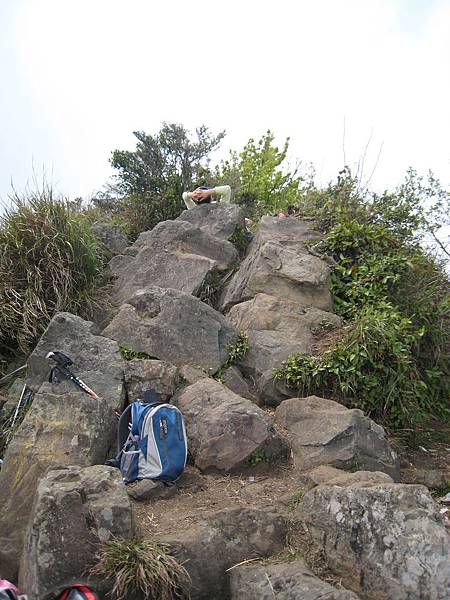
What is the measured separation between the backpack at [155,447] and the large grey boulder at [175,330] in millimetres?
1367

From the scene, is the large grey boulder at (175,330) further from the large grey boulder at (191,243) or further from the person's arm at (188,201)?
the person's arm at (188,201)

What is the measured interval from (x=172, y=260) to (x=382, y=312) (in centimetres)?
264

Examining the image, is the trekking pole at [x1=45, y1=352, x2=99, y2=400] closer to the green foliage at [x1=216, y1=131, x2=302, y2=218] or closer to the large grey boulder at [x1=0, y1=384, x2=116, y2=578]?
the large grey boulder at [x1=0, y1=384, x2=116, y2=578]

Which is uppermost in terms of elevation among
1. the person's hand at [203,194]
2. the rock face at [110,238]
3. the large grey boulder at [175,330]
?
the person's hand at [203,194]

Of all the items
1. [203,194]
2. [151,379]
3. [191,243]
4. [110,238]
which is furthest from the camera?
[203,194]

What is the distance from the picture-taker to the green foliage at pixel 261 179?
35.6ft

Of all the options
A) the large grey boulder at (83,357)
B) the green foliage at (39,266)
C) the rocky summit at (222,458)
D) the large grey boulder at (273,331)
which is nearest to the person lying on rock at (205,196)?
the rocky summit at (222,458)

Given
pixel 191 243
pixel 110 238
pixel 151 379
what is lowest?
pixel 151 379

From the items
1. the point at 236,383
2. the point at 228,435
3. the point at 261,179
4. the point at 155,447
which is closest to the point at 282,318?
the point at 236,383

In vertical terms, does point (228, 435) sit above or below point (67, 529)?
above

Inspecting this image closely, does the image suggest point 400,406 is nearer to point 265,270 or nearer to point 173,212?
point 265,270

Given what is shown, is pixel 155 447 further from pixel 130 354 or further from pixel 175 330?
pixel 175 330

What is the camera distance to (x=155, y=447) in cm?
400

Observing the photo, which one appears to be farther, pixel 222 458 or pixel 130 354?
pixel 130 354
